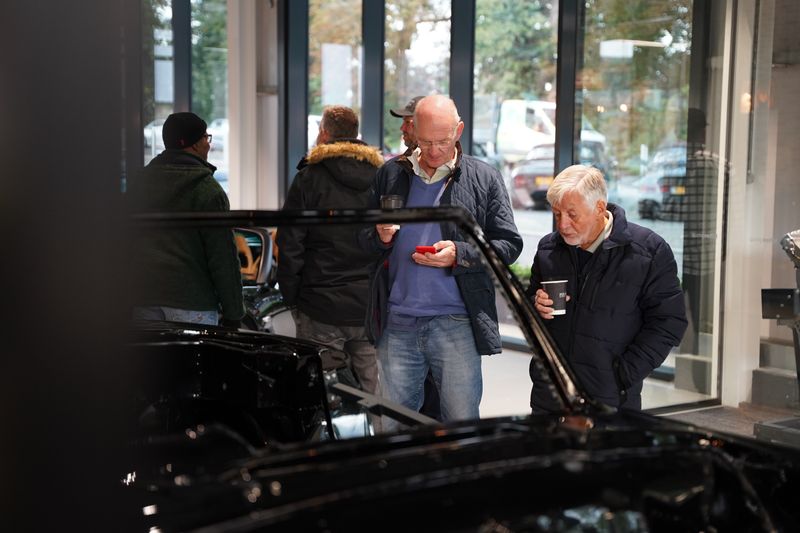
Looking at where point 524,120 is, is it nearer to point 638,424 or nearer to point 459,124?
point 459,124

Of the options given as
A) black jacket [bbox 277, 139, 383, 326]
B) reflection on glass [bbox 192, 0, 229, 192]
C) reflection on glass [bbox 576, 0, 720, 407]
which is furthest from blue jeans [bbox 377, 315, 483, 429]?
reflection on glass [bbox 192, 0, 229, 192]

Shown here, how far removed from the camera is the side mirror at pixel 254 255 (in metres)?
6.50

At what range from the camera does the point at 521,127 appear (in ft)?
36.2

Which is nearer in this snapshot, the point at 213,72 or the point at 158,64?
the point at 158,64

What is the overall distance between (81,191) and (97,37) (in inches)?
7.0

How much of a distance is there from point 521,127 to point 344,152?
6.15m

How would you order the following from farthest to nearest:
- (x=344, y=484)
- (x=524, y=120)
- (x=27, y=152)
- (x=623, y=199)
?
(x=524, y=120), (x=623, y=199), (x=344, y=484), (x=27, y=152)

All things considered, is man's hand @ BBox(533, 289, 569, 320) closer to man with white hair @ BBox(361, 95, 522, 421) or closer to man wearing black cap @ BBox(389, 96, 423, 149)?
man with white hair @ BBox(361, 95, 522, 421)

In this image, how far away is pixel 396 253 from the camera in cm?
405

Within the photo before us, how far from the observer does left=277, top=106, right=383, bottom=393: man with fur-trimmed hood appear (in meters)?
5.11

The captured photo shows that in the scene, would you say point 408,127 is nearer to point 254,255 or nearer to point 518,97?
point 254,255

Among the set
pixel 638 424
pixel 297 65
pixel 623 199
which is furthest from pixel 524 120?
pixel 638 424

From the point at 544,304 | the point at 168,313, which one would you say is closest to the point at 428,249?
the point at 544,304

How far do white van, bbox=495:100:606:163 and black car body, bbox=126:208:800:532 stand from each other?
8649 mm
